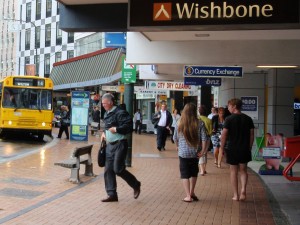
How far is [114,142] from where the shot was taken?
27.5ft

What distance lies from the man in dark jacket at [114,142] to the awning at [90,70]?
968 inches

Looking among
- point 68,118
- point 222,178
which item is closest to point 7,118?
point 68,118

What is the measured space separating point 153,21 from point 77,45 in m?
47.9

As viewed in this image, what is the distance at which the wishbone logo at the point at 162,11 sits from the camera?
20.4 ft

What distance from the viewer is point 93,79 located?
4262 centimetres

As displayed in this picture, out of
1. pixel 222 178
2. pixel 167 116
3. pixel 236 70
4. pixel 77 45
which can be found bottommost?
pixel 222 178

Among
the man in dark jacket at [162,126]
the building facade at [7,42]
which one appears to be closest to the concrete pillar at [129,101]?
the man in dark jacket at [162,126]

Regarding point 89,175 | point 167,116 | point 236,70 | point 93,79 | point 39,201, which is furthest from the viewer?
point 93,79

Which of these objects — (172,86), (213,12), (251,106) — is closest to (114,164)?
(213,12)

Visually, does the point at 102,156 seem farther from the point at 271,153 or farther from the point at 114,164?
the point at 271,153

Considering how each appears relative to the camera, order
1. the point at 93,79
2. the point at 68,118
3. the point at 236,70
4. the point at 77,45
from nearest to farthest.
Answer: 1. the point at 236,70
2. the point at 68,118
3. the point at 93,79
4. the point at 77,45

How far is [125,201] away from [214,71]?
6482 mm

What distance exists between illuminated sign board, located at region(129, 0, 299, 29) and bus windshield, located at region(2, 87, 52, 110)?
16.2 meters

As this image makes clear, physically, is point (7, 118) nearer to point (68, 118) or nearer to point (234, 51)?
point (68, 118)
